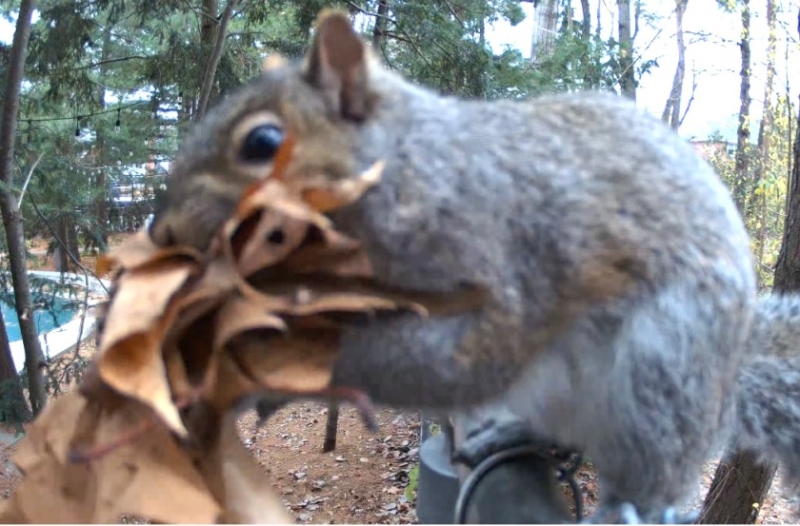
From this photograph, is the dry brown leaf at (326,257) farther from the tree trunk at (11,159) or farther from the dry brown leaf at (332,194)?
the tree trunk at (11,159)

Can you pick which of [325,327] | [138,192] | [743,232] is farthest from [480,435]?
[138,192]

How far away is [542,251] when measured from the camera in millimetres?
1177

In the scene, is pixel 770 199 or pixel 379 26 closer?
pixel 379 26

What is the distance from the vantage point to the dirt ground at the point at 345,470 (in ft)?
15.3

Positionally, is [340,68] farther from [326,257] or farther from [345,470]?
[345,470]

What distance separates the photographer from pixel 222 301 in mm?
760

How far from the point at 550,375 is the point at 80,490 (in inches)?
31.2

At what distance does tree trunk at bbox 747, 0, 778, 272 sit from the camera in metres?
6.24

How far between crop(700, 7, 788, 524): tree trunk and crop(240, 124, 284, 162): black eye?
233 cm

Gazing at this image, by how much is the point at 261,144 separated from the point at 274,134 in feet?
0.08

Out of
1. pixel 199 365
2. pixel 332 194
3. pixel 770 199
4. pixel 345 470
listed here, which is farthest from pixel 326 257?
pixel 770 199

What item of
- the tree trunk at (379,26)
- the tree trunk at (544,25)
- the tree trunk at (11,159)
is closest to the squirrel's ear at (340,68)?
the tree trunk at (11,159)

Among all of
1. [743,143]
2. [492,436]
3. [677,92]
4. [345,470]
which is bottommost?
[345,470]

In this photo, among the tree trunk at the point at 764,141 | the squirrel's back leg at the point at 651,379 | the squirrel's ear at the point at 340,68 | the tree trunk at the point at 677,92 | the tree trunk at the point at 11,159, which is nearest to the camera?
the squirrel's ear at the point at 340,68
